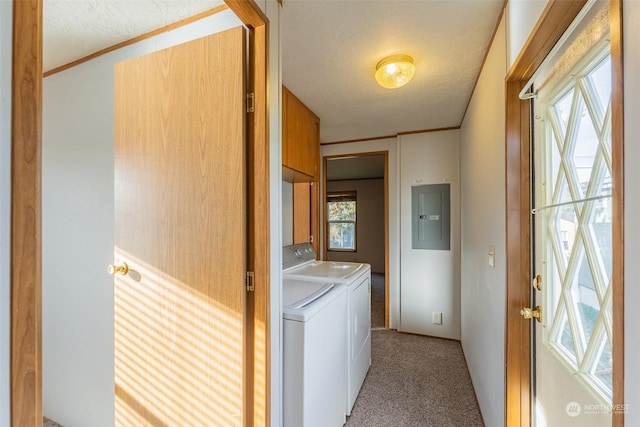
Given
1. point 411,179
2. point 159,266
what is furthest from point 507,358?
point 411,179

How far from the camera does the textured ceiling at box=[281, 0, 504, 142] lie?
4.25 ft

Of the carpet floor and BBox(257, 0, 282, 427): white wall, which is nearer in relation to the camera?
BBox(257, 0, 282, 427): white wall

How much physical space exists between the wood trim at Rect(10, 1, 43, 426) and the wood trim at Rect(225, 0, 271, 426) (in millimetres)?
680

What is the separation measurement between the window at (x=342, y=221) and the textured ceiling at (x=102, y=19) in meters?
5.74

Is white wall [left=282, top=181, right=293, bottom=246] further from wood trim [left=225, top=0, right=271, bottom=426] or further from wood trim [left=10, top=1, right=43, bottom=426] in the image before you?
wood trim [left=10, top=1, right=43, bottom=426]

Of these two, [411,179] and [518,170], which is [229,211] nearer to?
[518,170]

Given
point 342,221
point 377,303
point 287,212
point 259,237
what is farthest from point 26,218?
point 342,221

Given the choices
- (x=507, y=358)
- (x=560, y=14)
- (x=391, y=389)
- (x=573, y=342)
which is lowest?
(x=391, y=389)

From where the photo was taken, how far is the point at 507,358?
1.26 meters

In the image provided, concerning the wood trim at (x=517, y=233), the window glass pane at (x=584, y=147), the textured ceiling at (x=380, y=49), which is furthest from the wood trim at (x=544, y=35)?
the textured ceiling at (x=380, y=49)

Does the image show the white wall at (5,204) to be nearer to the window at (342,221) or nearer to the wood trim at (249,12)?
the wood trim at (249,12)

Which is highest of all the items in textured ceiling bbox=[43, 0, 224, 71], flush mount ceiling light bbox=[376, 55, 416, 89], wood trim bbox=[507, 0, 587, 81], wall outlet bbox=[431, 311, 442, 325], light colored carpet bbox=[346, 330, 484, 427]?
textured ceiling bbox=[43, 0, 224, 71]

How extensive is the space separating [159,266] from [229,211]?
1.53 feet
